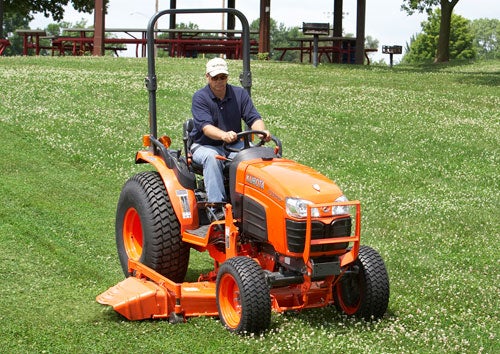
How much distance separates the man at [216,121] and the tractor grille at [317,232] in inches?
39.4

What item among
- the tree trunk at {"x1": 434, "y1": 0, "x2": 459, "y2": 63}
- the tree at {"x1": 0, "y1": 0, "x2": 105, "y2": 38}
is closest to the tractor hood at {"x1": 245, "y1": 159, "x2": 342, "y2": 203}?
the tree trunk at {"x1": 434, "y1": 0, "x2": 459, "y2": 63}

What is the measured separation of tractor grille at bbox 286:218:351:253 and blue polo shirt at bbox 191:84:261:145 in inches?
56.6

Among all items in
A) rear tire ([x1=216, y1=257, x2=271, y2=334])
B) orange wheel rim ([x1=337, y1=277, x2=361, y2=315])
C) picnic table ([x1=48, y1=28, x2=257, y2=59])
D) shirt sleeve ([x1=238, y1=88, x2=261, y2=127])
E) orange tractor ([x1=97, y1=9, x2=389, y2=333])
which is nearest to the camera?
rear tire ([x1=216, y1=257, x2=271, y2=334])

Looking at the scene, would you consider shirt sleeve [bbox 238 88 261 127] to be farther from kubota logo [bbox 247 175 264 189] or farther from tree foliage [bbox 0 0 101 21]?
tree foliage [bbox 0 0 101 21]

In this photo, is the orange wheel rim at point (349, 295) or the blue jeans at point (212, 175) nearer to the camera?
the orange wheel rim at point (349, 295)

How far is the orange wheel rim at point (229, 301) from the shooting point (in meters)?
7.12

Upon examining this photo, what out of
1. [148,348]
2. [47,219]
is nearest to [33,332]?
[148,348]

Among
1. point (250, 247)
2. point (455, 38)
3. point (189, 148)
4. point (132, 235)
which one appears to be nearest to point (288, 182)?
point (250, 247)

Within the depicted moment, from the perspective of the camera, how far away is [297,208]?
22.5 ft

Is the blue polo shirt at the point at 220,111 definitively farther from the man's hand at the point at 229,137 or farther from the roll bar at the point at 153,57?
the roll bar at the point at 153,57

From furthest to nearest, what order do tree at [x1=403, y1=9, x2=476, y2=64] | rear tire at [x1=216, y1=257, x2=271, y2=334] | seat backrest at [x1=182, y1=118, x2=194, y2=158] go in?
tree at [x1=403, y1=9, x2=476, y2=64] < seat backrest at [x1=182, y1=118, x2=194, y2=158] < rear tire at [x1=216, y1=257, x2=271, y2=334]

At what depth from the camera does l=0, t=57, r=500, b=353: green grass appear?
7066 millimetres

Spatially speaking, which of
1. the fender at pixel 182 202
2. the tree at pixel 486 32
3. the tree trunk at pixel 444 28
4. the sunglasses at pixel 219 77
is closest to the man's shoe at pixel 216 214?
the fender at pixel 182 202

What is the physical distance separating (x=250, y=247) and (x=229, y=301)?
1.72ft
